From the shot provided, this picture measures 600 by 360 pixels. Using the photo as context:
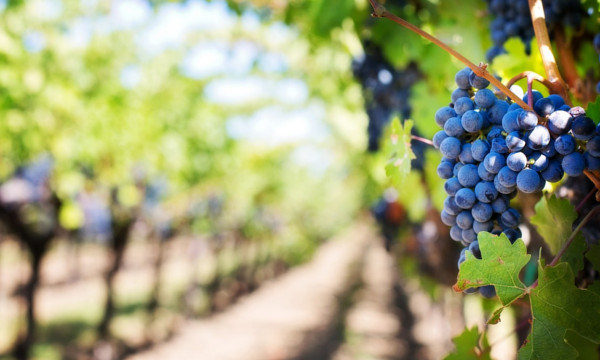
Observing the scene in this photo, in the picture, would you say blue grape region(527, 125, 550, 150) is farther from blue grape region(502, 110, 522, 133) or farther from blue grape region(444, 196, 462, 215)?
blue grape region(444, 196, 462, 215)

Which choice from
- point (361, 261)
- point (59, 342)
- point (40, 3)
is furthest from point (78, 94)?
point (361, 261)

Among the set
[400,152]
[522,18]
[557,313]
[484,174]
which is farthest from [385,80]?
[557,313]

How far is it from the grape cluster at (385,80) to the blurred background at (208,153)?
0.03ft

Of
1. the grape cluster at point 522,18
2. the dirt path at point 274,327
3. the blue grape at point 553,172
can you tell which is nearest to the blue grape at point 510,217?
the blue grape at point 553,172

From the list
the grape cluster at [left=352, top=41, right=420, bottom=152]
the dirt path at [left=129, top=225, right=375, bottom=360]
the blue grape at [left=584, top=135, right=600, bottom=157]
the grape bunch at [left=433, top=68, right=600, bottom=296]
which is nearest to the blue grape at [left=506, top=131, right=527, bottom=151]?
the grape bunch at [left=433, top=68, right=600, bottom=296]

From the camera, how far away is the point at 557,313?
905 millimetres

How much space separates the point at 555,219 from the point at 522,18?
2.05 feet

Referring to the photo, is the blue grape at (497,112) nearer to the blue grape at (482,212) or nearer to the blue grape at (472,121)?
the blue grape at (472,121)

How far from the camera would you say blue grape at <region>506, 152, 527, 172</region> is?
87cm

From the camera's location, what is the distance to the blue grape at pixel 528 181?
87 centimetres

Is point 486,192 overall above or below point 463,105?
below

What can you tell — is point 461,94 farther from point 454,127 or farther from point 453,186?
point 453,186

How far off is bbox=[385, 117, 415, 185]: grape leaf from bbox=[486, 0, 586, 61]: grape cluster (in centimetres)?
51

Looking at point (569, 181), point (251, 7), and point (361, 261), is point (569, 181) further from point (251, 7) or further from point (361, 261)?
point (361, 261)
